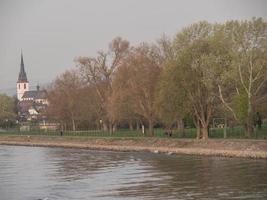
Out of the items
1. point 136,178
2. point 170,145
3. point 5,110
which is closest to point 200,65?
point 170,145

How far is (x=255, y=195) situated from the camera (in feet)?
117

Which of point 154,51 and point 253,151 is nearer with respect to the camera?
point 253,151

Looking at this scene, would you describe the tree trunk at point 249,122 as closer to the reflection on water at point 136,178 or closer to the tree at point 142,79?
the reflection on water at point 136,178

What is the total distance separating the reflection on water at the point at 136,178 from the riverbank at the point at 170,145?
321 cm

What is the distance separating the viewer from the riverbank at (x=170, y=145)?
6581 cm

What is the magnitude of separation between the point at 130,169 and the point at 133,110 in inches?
1451

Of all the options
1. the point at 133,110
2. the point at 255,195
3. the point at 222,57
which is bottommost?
the point at 255,195

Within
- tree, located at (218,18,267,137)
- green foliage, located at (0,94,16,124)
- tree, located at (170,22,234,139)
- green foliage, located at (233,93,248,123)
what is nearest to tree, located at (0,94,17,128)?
green foliage, located at (0,94,16,124)

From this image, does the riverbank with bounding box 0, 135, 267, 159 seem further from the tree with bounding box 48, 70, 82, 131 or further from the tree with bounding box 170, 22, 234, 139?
the tree with bounding box 48, 70, 82, 131

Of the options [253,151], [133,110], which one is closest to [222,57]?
[253,151]

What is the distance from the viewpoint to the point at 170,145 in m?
79.4

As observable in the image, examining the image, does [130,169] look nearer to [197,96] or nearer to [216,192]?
[216,192]

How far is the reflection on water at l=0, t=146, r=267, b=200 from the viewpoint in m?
38.0

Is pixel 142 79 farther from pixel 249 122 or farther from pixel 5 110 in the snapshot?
pixel 5 110
